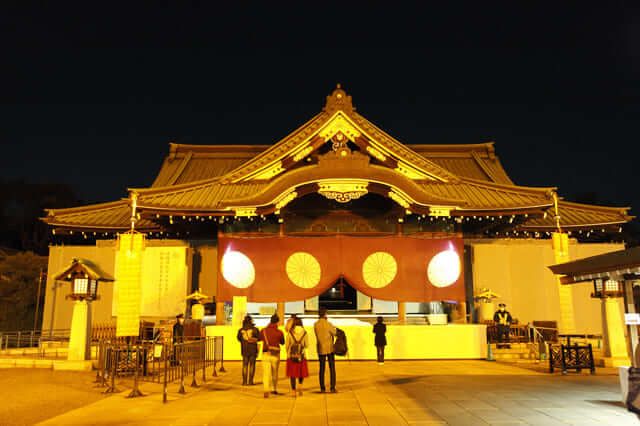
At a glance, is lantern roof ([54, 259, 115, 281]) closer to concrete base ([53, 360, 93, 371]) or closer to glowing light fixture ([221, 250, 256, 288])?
concrete base ([53, 360, 93, 371])

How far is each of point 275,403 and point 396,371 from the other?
544 cm

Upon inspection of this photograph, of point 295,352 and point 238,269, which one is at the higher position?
point 238,269

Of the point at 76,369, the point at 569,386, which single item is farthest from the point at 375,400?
the point at 76,369

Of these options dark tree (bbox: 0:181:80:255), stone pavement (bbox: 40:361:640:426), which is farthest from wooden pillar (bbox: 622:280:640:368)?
dark tree (bbox: 0:181:80:255)

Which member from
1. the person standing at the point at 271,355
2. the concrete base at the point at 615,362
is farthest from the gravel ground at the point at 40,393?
the concrete base at the point at 615,362

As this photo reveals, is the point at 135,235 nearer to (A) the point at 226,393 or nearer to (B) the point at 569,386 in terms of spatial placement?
(A) the point at 226,393

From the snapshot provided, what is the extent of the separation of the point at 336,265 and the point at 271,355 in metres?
7.03

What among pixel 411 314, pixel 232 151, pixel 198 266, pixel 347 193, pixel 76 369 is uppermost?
pixel 232 151

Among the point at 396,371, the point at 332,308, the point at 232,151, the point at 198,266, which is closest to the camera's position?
the point at 396,371

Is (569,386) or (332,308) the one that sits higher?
(332,308)

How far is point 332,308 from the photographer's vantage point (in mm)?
21578

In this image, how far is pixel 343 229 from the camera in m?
17.8

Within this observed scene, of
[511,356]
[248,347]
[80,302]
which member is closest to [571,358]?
[511,356]

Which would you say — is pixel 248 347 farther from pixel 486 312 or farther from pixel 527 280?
pixel 527 280
